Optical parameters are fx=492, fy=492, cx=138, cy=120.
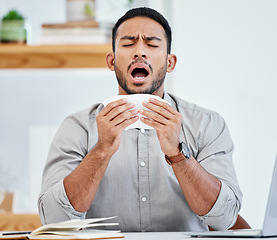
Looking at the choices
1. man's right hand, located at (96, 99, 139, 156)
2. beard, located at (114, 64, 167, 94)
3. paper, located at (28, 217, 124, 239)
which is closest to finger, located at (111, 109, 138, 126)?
man's right hand, located at (96, 99, 139, 156)

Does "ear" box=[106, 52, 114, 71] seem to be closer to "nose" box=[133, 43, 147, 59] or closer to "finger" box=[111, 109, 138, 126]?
"nose" box=[133, 43, 147, 59]

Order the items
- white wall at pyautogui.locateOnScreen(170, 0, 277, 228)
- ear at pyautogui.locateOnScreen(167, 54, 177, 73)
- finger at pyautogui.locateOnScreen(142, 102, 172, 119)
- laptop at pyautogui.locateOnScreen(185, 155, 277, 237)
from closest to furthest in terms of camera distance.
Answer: laptop at pyautogui.locateOnScreen(185, 155, 277, 237) → finger at pyautogui.locateOnScreen(142, 102, 172, 119) → ear at pyautogui.locateOnScreen(167, 54, 177, 73) → white wall at pyautogui.locateOnScreen(170, 0, 277, 228)

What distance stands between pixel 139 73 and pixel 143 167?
0.31m

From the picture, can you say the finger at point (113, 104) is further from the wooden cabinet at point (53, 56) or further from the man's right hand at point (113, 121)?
the wooden cabinet at point (53, 56)

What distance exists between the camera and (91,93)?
9.41 ft

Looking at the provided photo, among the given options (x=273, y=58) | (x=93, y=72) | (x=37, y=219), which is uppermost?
(x=273, y=58)

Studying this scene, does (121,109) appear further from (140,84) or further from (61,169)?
(61,169)

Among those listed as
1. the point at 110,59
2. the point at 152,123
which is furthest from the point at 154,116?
the point at 110,59

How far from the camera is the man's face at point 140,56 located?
1549 millimetres

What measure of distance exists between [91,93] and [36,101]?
0.33m

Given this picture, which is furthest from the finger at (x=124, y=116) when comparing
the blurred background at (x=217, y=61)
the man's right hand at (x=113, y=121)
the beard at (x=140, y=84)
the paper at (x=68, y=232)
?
the blurred background at (x=217, y=61)

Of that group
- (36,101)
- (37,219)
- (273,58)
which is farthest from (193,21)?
(37,219)

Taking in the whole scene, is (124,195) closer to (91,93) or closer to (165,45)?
(165,45)

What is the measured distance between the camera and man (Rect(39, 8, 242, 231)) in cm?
144
